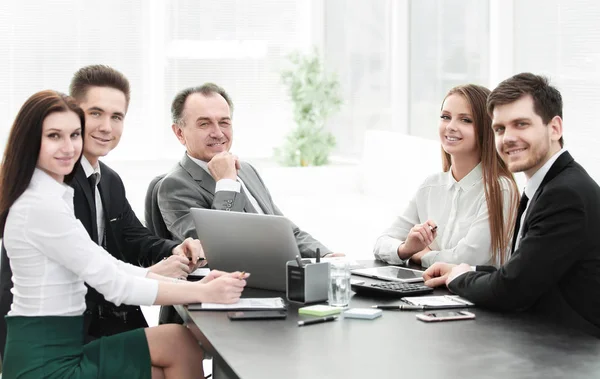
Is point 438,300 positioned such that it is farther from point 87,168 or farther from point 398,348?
point 87,168

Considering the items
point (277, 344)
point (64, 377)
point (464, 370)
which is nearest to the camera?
point (464, 370)

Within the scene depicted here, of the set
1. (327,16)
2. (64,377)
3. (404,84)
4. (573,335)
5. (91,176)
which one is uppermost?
(327,16)

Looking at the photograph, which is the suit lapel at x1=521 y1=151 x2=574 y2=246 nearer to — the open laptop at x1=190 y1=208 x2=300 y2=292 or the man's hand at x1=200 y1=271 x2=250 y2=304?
the open laptop at x1=190 y1=208 x2=300 y2=292

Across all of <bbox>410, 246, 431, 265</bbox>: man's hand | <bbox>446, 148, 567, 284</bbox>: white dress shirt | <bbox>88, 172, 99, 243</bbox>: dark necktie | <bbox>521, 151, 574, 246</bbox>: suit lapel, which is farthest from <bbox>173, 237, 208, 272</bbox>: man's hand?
<bbox>521, 151, 574, 246</bbox>: suit lapel

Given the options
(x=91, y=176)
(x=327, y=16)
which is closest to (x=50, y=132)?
(x=91, y=176)

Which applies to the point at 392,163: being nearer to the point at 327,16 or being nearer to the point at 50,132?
the point at 327,16

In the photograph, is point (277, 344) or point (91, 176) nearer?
point (277, 344)

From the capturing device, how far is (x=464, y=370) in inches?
69.7

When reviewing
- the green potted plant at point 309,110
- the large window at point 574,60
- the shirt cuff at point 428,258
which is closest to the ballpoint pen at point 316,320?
the shirt cuff at point 428,258

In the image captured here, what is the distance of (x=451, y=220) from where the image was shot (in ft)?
10.4

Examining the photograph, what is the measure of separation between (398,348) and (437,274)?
79 centimetres

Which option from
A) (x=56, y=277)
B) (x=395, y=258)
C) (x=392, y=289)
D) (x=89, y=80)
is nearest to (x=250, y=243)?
(x=392, y=289)

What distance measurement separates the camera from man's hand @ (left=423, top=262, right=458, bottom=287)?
2.64 metres

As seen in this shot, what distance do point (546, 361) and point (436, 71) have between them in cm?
494
